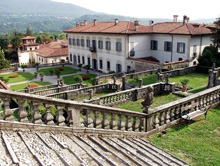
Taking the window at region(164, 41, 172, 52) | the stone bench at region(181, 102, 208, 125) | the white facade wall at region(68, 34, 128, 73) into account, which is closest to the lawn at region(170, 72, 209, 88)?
the window at region(164, 41, 172, 52)

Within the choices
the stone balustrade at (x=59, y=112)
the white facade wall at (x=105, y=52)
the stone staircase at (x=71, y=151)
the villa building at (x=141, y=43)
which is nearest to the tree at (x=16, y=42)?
the white facade wall at (x=105, y=52)

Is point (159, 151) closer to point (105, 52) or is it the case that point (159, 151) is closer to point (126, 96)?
point (126, 96)

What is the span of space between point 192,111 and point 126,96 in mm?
7296

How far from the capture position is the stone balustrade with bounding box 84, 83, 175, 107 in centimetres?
1584

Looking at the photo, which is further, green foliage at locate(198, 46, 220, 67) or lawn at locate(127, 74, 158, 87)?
green foliage at locate(198, 46, 220, 67)

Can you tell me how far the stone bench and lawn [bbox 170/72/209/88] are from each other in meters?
11.1

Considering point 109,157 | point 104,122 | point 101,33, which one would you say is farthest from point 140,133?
point 101,33

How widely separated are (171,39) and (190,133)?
27.6 meters

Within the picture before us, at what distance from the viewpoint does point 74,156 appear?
527cm

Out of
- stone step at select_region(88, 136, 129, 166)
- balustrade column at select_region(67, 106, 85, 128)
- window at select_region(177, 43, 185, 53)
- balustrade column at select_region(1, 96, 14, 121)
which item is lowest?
stone step at select_region(88, 136, 129, 166)

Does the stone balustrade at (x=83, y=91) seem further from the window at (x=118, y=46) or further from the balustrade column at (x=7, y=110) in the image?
the window at (x=118, y=46)

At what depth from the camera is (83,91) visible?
20359 mm

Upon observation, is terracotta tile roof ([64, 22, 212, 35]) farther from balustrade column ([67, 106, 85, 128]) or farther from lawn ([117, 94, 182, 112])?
balustrade column ([67, 106, 85, 128])

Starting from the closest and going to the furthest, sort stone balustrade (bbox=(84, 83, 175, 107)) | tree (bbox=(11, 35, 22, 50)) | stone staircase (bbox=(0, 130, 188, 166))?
1. stone staircase (bbox=(0, 130, 188, 166))
2. stone balustrade (bbox=(84, 83, 175, 107))
3. tree (bbox=(11, 35, 22, 50))
